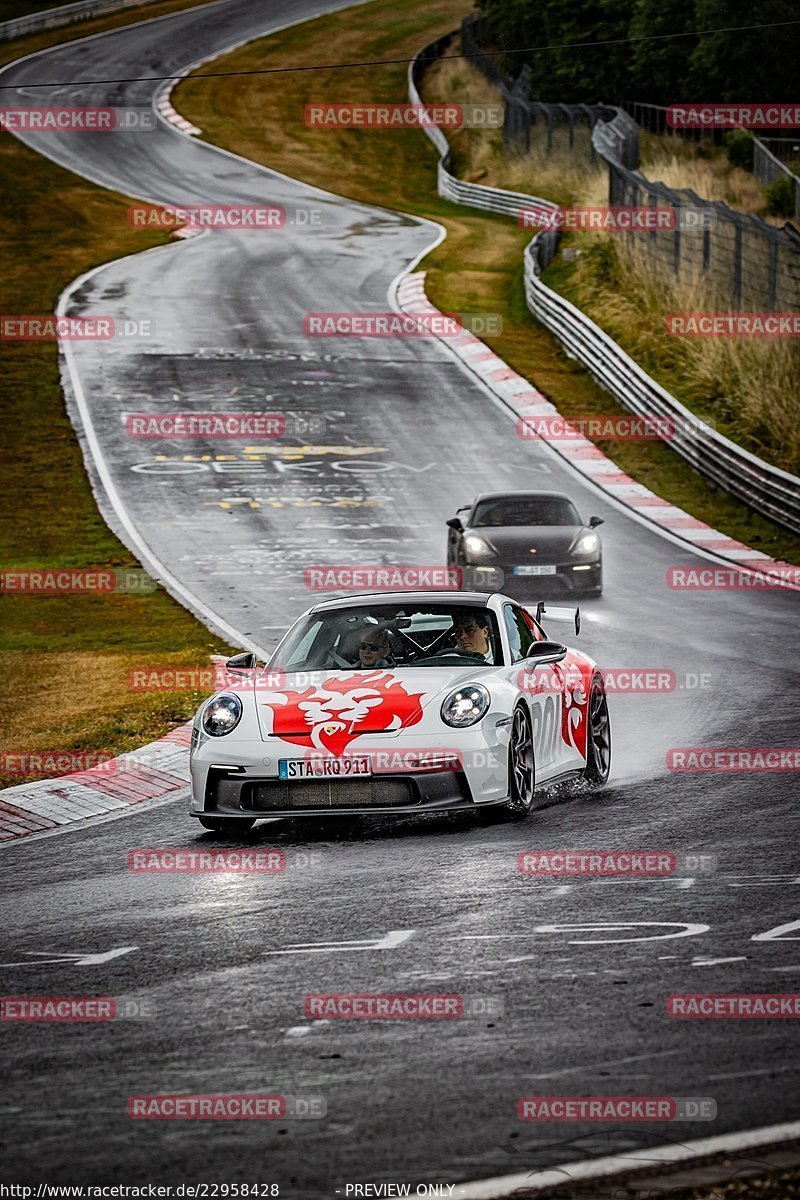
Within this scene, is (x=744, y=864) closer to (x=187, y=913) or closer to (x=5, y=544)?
(x=187, y=913)

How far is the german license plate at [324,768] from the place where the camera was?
387 inches

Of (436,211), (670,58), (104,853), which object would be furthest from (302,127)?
(104,853)

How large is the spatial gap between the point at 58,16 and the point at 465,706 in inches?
3207

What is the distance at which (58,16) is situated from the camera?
84.9m

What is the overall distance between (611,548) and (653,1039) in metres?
18.7

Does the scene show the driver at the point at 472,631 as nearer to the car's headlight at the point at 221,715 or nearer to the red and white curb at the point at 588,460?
the car's headlight at the point at 221,715

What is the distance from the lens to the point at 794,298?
29656mm
